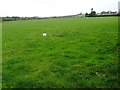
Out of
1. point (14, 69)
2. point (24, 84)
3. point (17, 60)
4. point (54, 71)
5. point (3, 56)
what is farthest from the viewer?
point (3, 56)

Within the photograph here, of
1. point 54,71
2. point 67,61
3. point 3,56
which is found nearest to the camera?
point 54,71

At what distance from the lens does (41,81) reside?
1083 cm

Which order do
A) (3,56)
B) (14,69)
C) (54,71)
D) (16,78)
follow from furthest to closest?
1. (3,56)
2. (14,69)
3. (54,71)
4. (16,78)

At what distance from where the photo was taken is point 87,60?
14.3 meters

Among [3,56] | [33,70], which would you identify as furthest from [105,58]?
[3,56]

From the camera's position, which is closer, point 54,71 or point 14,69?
point 54,71

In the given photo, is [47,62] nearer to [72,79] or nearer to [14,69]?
[14,69]

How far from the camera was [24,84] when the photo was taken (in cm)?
1048

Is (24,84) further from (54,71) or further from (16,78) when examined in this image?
(54,71)

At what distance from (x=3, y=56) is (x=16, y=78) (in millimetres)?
6188

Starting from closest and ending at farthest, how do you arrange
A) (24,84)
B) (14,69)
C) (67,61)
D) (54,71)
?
(24,84)
(54,71)
(14,69)
(67,61)

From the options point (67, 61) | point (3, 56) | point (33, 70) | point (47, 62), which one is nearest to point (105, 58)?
point (67, 61)

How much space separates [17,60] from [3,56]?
217 cm

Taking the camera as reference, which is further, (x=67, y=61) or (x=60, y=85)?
(x=67, y=61)
